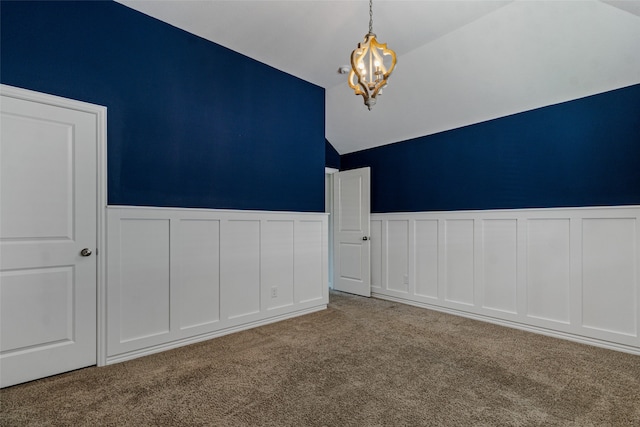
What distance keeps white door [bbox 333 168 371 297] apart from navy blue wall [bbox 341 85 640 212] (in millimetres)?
409

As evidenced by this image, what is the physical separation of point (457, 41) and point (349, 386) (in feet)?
10.7

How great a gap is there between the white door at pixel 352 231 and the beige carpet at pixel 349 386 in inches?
70.6

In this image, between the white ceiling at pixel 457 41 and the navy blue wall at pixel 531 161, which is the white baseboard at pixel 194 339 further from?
the white ceiling at pixel 457 41

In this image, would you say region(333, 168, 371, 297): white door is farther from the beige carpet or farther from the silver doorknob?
the silver doorknob

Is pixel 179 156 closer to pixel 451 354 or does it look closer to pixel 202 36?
pixel 202 36

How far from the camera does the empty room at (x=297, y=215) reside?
2139 millimetres

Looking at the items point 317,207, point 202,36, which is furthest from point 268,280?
point 202,36

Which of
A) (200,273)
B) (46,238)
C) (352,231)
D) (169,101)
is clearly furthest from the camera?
(352,231)

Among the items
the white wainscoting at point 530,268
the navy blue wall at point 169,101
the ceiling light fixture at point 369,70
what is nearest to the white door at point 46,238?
the navy blue wall at point 169,101

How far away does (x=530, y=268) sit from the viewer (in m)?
3.40

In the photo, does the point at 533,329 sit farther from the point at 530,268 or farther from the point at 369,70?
the point at 369,70

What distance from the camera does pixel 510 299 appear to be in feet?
11.6

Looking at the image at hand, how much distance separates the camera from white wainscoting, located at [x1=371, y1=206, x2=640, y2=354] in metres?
2.87

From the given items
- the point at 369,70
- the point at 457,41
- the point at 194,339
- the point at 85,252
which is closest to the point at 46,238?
the point at 85,252
